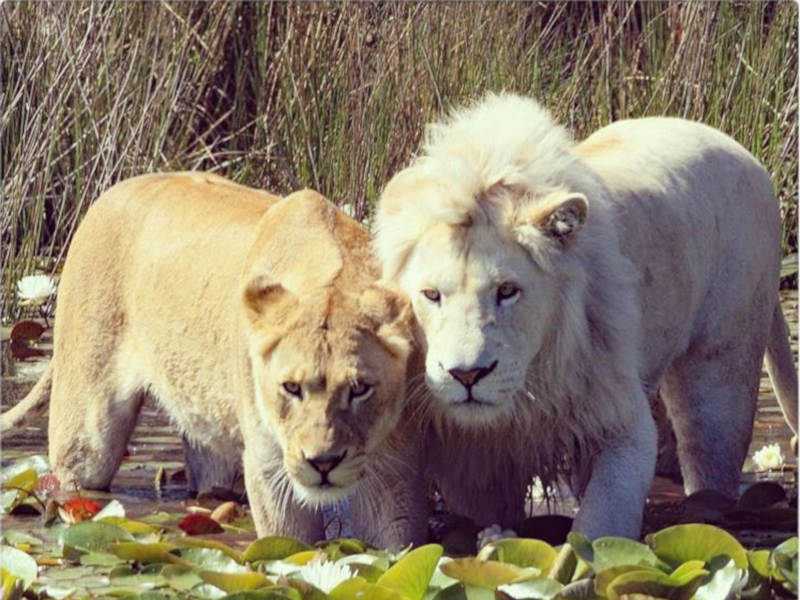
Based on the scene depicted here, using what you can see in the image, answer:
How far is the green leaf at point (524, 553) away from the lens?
459 centimetres

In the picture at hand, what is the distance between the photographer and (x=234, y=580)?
4.41m

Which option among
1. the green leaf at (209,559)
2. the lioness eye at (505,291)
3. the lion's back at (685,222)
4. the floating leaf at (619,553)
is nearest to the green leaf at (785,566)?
the floating leaf at (619,553)

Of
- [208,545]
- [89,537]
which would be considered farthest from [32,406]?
[208,545]

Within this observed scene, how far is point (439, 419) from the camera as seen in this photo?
5.02 meters

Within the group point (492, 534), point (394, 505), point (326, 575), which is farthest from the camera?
point (492, 534)

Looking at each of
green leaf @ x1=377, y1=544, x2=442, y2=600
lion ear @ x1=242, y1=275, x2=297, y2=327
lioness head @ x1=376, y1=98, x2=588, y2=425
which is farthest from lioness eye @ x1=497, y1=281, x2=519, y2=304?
green leaf @ x1=377, y1=544, x2=442, y2=600

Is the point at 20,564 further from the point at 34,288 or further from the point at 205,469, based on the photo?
the point at 34,288

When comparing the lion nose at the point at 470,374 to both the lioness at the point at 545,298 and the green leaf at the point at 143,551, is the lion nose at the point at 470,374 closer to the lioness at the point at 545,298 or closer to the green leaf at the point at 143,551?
the lioness at the point at 545,298

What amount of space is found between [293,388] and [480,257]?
58 cm

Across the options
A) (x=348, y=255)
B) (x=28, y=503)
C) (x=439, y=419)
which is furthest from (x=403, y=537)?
(x=28, y=503)

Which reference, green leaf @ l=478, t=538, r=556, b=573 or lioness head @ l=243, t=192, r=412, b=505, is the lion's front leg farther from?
lioness head @ l=243, t=192, r=412, b=505

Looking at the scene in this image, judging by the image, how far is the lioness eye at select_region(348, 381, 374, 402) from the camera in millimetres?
4738

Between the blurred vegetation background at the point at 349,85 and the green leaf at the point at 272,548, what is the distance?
457 centimetres

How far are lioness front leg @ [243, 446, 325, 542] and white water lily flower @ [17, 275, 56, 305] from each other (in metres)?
3.56
